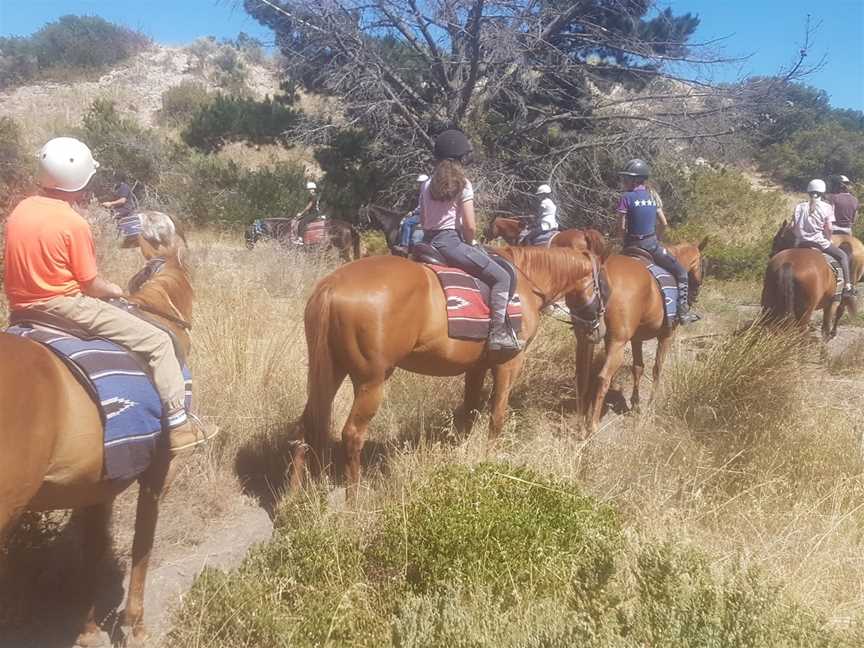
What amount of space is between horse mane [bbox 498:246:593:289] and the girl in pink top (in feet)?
1.90

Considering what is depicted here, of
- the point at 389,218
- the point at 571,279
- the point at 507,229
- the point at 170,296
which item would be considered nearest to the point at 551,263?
the point at 571,279

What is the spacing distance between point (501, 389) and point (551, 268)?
118 centimetres

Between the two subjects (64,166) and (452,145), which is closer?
(64,166)

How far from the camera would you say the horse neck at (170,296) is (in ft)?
11.9

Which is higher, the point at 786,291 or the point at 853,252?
the point at 853,252

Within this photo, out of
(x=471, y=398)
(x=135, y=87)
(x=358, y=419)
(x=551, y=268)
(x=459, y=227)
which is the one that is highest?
(x=135, y=87)

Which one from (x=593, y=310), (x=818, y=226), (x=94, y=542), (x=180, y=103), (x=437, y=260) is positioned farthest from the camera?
(x=180, y=103)

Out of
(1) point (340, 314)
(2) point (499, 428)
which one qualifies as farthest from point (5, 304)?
(2) point (499, 428)

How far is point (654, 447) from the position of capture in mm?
4820

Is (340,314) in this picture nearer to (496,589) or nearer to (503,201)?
(496,589)

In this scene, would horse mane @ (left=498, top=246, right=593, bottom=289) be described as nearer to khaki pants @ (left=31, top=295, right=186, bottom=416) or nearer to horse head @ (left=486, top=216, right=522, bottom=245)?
khaki pants @ (left=31, top=295, right=186, bottom=416)

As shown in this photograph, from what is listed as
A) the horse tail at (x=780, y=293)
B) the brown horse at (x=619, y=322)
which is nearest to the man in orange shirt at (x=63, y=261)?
the brown horse at (x=619, y=322)

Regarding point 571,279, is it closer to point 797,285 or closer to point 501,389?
point 501,389

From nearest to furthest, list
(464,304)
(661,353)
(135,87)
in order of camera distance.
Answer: (464,304) < (661,353) < (135,87)
